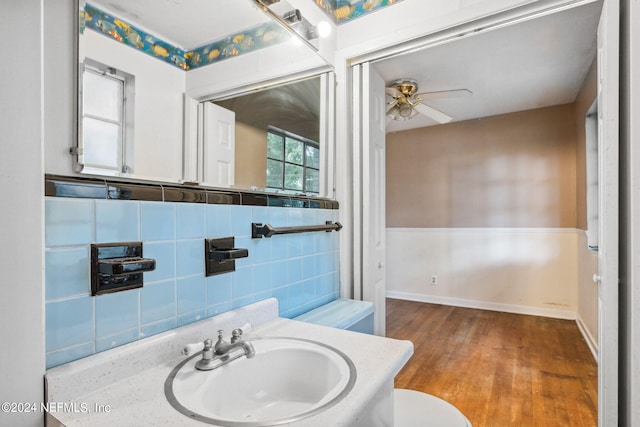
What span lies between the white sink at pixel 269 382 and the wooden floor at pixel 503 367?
1.32 m

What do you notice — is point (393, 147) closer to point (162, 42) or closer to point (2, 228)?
point (162, 42)

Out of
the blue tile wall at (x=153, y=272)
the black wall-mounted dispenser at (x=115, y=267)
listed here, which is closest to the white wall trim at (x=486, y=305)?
the blue tile wall at (x=153, y=272)

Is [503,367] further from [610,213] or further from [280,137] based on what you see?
[280,137]

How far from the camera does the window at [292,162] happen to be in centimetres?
142

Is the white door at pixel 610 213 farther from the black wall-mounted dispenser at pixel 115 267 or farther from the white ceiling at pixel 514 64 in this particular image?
the black wall-mounted dispenser at pixel 115 267

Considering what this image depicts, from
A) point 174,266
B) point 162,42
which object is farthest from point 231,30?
point 174,266

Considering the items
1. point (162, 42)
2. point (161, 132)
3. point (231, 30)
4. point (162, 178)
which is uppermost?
point (231, 30)

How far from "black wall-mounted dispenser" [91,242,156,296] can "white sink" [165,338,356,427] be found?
25cm

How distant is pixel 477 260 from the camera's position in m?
3.85

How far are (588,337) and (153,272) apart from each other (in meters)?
3.41

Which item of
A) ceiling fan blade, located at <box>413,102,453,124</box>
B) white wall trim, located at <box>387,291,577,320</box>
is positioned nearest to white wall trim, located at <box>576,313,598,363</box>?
white wall trim, located at <box>387,291,577,320</box>

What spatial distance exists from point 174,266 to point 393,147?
3.95 meters

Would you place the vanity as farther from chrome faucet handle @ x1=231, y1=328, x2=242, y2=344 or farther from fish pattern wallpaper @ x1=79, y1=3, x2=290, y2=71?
fish pattern wallpaper @ x1=79, y1=3, x2=290, y2=71

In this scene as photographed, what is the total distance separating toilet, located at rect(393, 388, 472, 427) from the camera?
113 centimetres
